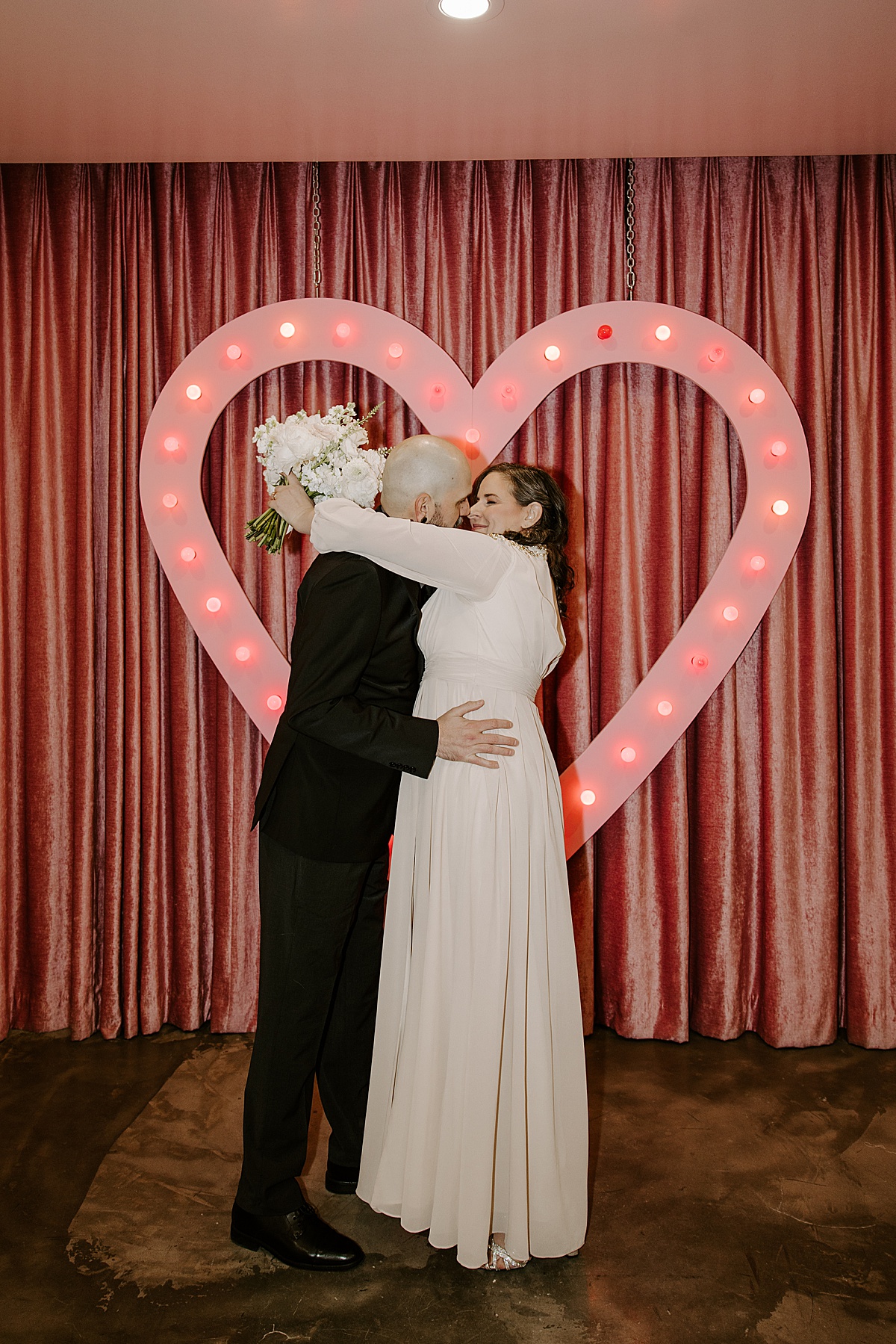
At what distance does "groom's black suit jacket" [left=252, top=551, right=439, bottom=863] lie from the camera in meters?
1.80

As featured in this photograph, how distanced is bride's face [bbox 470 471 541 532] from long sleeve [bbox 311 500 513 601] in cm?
14

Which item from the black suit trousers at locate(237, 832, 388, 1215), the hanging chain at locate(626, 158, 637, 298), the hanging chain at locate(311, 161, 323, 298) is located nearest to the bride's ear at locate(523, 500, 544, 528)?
the black suit trousers at locate(237, 832, 388, 1215)

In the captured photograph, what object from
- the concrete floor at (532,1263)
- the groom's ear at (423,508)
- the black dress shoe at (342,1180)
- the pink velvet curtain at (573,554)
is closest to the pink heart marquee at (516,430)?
the pink velvet curtain at (573,554)

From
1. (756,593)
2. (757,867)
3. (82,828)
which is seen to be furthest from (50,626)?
(757,867)

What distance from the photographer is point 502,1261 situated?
5.92ft

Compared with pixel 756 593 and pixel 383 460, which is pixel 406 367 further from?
pixel 756 593

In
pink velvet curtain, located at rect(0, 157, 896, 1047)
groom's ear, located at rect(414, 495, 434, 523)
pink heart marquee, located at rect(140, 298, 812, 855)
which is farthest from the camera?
pink velvet curtain, located at rect(0, 157, 896, 1047)

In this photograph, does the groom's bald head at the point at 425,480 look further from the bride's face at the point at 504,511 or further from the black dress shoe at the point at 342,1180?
the black dress shoe at the point at 342,1180

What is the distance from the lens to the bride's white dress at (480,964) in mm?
1759

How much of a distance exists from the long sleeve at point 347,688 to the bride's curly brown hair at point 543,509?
0.39 metres

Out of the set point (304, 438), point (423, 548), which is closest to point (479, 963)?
point (423, 548)

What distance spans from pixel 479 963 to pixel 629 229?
7.57 feet

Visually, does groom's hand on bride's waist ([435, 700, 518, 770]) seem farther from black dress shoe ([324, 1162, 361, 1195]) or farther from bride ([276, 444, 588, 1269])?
black dress shoe ([324, 1162, 361, 1195])

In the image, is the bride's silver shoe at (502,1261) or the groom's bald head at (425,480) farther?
the groom's bald head at (425,480)
